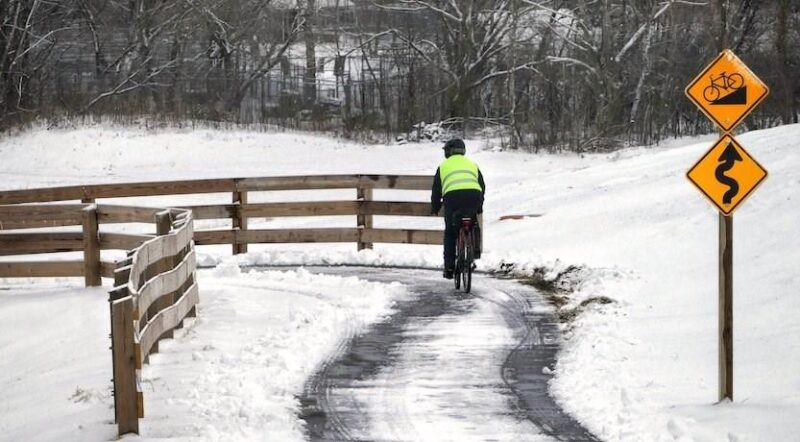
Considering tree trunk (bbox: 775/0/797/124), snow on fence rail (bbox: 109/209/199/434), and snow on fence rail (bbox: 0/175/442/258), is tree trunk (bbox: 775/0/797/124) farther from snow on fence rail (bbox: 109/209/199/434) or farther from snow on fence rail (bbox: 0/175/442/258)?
snow on fence rail (bbox: 109/209/199/434)

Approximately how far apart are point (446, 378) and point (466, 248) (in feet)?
15.5

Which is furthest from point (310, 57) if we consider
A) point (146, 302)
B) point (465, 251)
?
point (146, 302)

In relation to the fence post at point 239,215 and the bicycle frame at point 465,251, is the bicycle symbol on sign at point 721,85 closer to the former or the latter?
the bicycle frame at point 465,251

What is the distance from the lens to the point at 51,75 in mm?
54062

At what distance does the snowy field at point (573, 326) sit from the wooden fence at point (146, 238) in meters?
0.32

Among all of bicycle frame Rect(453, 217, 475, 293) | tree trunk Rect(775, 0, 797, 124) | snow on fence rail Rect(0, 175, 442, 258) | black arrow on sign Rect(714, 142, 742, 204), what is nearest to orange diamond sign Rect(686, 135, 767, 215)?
black arrow on sign Rect(714, 142, 742, 204)

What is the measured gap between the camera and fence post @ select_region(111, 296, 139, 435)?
7684mm

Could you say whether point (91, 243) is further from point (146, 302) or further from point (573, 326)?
point (573, 326)

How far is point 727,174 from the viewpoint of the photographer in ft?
27.4

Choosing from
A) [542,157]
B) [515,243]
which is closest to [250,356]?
[515,243]

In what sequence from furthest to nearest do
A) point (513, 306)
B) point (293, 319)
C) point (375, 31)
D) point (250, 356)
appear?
point (375, 31) → point (513, 306) → point (293, 319) → point (250, 356)

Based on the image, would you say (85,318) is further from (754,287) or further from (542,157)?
(542,157)

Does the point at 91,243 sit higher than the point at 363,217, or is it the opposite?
the point at 91,243

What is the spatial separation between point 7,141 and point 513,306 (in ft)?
116
